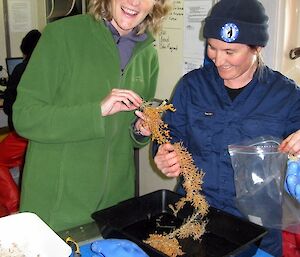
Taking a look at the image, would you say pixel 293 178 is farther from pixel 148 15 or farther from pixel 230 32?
pixel 148 15

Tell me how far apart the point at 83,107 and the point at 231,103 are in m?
0.49

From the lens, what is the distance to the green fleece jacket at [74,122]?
122 cm

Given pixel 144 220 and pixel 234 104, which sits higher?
pixel 234 104

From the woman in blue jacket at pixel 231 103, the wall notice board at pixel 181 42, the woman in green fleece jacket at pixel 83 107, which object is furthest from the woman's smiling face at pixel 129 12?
the wall notice board at pixel 181 42

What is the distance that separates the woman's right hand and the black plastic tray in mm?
79

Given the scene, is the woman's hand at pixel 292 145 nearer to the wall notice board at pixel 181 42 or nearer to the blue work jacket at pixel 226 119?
the blue work jacket at pixel 226 119

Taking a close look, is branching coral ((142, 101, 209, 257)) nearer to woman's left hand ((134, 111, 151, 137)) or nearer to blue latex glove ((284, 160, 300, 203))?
woman's left hand ((134, 111, 151, 137))

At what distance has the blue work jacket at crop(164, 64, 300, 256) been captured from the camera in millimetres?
1302

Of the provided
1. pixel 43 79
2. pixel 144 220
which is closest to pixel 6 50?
pixel 43 79

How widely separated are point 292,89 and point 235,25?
0.98 feet

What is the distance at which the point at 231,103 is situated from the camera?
1.33 meters

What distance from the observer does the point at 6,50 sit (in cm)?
401

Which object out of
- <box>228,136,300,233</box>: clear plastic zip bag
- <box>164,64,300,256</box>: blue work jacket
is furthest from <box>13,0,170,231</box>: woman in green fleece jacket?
<box>228,136,300,233</box>: clear plastic zip bag

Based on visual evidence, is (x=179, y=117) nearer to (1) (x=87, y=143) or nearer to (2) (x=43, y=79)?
(1) (x=87, y=143)
